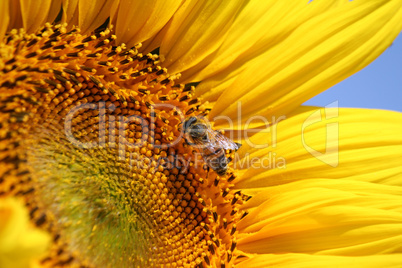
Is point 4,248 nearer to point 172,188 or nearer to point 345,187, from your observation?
point 172,188

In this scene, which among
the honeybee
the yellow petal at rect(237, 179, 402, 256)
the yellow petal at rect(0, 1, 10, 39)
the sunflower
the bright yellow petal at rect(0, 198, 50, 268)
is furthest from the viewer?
the honeybee

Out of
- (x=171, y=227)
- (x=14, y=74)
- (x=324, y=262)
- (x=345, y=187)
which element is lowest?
(x=324, y=262)

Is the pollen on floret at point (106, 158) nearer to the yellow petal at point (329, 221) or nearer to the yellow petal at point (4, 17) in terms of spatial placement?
the yellow petal at point (4, 17)

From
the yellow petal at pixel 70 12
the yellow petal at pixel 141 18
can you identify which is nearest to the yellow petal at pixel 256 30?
the yellow petal at pixel 141 18

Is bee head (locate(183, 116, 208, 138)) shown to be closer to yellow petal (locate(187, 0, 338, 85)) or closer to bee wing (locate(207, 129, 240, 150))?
bee wing (locate(207, 129, 240, 150))

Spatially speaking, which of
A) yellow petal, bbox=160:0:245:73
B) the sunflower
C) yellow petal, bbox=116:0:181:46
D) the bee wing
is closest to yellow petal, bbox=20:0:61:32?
the sunflower

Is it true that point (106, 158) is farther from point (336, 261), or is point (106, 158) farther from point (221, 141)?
point (336, 261)

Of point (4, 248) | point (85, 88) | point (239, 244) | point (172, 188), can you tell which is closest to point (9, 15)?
point (85, 88)
